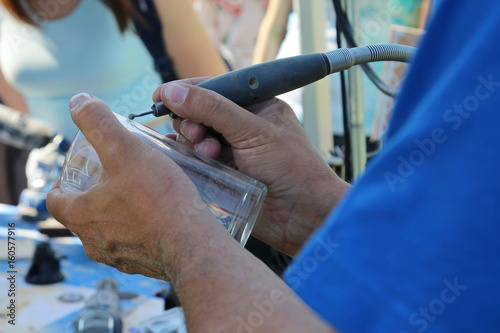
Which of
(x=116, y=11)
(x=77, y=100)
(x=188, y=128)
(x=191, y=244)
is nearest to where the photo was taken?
(x=191, y=244)

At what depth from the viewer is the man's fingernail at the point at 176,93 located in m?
0.63

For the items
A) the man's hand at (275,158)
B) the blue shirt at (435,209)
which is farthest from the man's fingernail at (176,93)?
the blue shirt at (435,209)

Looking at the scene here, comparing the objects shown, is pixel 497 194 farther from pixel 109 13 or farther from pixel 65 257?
pixel 109 13

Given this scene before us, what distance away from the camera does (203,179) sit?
0.61m

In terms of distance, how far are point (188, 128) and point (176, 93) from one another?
0.06 meters

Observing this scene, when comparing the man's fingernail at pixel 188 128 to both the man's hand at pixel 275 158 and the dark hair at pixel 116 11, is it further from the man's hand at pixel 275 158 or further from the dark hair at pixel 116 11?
the dark hair at pixel 116 11

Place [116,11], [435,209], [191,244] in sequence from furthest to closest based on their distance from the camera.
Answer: [116,11] → [191,244] → [435,209]

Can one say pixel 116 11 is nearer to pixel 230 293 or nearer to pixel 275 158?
pixel 275 158

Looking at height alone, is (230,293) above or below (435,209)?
below

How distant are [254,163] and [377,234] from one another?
427mm

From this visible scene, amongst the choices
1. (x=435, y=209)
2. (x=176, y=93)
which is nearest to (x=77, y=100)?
(x=176, y=93)

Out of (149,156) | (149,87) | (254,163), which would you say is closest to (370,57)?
(254,163)

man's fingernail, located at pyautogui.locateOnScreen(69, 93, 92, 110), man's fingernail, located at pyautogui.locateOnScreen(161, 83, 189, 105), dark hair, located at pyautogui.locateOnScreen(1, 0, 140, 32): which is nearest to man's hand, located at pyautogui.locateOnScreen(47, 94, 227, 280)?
man's fingernail, located at pyautogui.locateOnScreen(69, 93, 92, 110)

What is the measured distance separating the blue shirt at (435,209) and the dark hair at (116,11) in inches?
53.0
